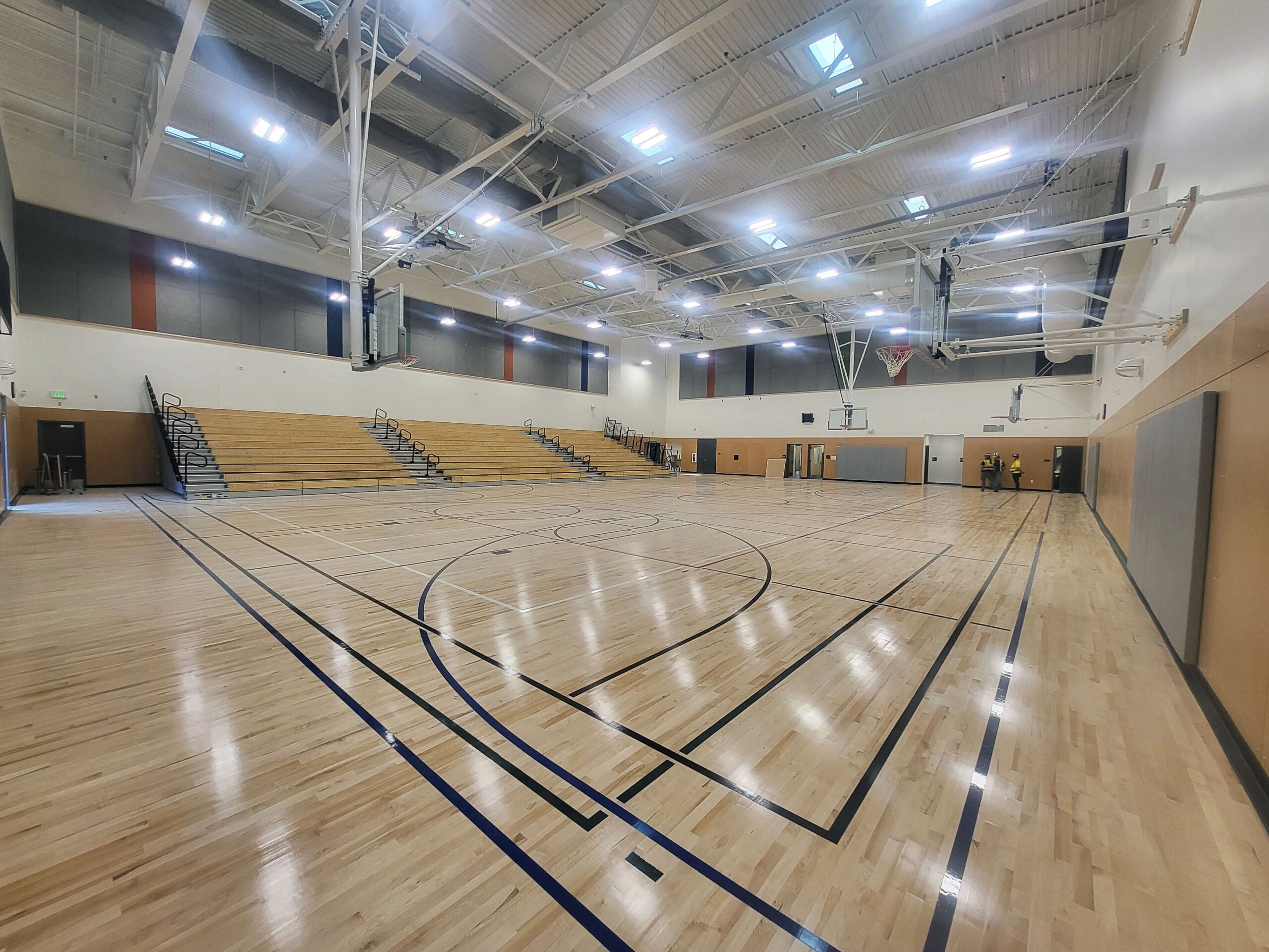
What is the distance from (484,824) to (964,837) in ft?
5.68

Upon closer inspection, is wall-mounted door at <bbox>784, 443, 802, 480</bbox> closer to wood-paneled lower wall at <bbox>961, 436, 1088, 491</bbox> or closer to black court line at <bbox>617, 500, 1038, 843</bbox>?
wood-paneled lower wall at <bbox>961, 436, 1088, 491</bbox>

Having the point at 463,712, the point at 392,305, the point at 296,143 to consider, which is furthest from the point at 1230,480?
the point at 296,143

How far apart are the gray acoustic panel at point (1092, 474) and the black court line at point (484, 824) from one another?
13.9 metres

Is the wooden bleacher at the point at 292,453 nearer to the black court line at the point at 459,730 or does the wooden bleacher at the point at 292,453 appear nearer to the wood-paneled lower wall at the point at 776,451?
the black court line at the point at 459,730


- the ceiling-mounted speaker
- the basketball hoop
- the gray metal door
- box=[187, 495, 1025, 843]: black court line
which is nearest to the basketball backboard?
the ceiling-mounted speaker

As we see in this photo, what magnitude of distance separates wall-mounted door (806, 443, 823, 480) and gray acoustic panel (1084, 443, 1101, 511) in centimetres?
940

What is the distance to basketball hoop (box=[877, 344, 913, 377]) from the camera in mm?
16781

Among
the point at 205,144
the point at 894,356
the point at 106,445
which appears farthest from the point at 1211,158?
the point at 106,445

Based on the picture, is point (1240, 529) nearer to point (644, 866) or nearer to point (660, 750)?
point (660, 750)

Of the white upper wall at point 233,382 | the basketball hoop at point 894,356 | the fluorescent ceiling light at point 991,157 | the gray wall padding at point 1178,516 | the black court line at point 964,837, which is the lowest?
the black court line at point 964,837

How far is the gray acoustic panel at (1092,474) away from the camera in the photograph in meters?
11.3

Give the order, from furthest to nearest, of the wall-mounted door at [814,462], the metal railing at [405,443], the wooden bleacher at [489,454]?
the wall-mounted door at [814,462]
the wooden bleacher at [489,454]
the metal railing at [405,443]

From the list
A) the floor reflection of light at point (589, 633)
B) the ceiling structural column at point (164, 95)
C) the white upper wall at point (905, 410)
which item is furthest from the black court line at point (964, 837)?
the white upper wall at point (905, 410)

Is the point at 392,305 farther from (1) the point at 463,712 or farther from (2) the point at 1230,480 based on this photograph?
(2) the point at 1230,480
